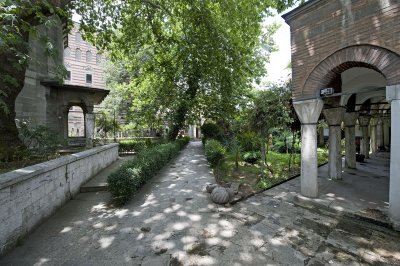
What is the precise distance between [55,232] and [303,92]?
7.43 m

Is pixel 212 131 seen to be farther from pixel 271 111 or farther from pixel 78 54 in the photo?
pixel 78 54

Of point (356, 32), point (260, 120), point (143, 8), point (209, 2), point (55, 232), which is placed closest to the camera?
point (55, 232)

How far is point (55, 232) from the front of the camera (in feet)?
14.8

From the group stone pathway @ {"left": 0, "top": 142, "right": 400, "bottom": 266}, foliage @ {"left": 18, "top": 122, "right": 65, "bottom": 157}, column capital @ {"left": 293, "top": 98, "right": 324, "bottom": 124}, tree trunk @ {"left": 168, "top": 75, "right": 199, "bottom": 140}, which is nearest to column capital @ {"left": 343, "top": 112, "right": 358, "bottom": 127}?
column capital @ {"left": 293, "top": 98, "right": 324, "bottom": 124}

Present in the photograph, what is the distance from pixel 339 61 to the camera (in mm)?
5602

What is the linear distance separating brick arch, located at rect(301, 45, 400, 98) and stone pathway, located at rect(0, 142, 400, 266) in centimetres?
344

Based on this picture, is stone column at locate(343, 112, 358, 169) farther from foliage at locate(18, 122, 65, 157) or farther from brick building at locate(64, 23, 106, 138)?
brick building at locate(64, 23, 106, 138)

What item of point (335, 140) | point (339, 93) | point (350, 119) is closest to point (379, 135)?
point (350, 119)

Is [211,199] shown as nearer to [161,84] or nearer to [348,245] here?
[348,245]

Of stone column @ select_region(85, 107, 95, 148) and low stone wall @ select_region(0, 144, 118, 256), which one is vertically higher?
stone column @ select_region(85, 107, 95, 148)

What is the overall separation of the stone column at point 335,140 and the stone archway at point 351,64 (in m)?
3.04

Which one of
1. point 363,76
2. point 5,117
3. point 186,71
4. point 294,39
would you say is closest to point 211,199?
point 294,39

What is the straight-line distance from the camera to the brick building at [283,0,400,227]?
4613mm

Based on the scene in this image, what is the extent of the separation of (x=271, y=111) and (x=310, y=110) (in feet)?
6.44
